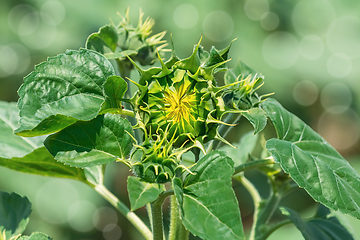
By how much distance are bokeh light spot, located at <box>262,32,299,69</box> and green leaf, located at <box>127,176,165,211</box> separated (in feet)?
9.08

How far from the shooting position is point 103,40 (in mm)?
901

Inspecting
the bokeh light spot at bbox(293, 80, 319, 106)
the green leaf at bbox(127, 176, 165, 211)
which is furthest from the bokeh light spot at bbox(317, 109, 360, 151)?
the green leaf at bbox(127, 176, 165, 211)

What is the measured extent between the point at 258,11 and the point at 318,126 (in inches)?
44.5

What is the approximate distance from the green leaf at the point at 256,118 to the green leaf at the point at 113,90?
230mm

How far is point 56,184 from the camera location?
2746mm

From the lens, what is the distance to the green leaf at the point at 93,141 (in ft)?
2.23

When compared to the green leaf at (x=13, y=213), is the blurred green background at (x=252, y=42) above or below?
above

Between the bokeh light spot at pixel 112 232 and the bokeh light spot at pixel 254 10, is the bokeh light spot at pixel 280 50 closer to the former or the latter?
the bokeh light spot at pixel 254 10

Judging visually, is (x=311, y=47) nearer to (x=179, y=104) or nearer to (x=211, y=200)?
(x=179, y=104)

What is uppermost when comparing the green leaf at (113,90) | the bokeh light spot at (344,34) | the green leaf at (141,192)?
the bokeh light spot at (344,34)

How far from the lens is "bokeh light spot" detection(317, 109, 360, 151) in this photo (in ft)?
10.9

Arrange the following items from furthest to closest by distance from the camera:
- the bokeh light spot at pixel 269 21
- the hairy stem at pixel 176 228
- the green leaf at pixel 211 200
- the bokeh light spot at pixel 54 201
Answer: the bokeh light spot at pixel 269 21 → the bokeh light spot at pixel 54 201 → the hairy stem at pixel 176 228 → the green leaf at pixel 211 200

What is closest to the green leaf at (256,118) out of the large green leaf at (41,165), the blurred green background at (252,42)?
the large green leaf at (41,165)

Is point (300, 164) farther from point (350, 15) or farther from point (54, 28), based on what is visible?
point (350, 15)
